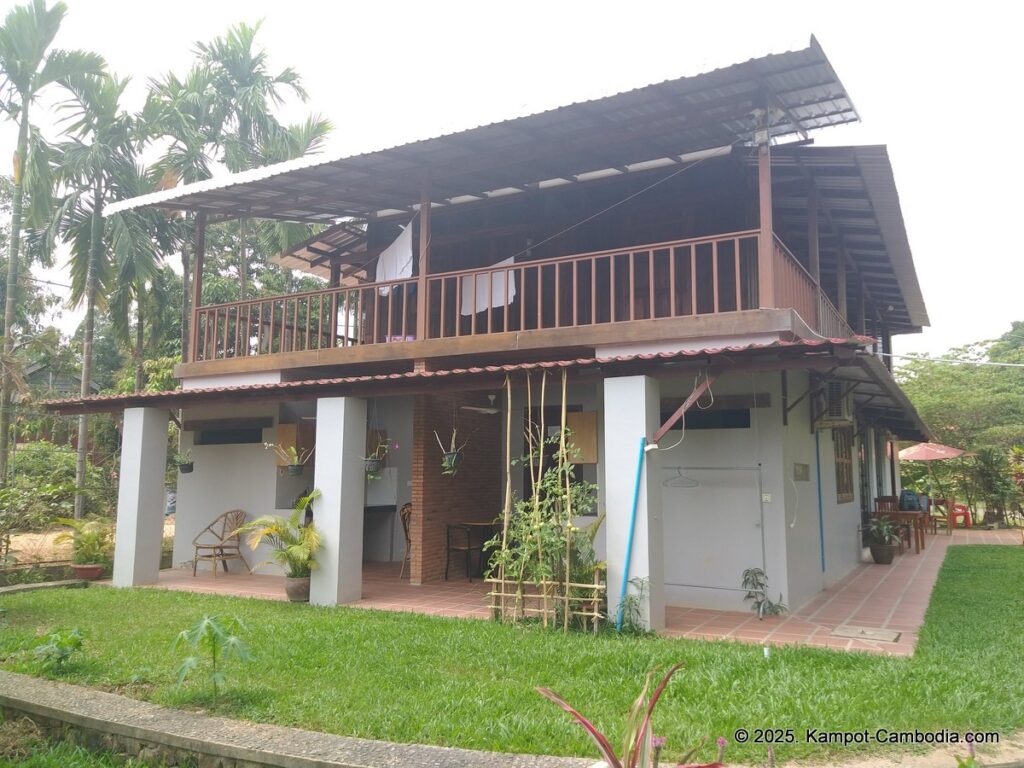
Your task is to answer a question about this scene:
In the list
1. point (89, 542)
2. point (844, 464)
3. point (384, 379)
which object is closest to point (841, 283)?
point (844, 464)

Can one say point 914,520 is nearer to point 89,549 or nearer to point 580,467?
point 580,467

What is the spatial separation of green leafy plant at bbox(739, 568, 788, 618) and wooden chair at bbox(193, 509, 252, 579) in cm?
A: 737

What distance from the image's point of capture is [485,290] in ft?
34.4

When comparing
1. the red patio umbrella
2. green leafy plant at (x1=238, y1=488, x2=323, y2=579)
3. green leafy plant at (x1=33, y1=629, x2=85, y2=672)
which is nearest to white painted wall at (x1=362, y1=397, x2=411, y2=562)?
green leafy plant at (x1=238, y1=488, x2=323, y2=579)

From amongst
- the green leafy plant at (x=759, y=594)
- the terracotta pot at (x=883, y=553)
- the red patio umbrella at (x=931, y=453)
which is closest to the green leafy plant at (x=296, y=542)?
the green leafy plant at (x=759, y=594)

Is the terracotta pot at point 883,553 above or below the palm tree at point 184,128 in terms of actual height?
below

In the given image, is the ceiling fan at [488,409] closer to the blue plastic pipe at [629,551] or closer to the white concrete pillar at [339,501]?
the white concrete pillar at [339,501]

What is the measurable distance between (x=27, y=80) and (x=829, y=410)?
45.5ft

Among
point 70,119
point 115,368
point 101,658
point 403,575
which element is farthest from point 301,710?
point 115,368

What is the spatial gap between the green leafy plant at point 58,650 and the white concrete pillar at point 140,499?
4.45 meters

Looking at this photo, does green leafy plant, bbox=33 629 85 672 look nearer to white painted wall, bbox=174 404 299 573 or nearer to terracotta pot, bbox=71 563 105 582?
terracotta pot, bbox=71 563 105 582

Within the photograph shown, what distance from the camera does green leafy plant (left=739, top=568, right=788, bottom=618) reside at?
7.99 meters

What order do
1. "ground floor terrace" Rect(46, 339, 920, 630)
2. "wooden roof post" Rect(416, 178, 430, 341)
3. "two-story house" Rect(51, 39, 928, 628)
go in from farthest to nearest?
"wooden roof post" Rect(416, 178, 430, 341)
"two-story house" Rect(51, 39, 928, 628)
"ground floor terrace" Rect(46, 339, 920, 630)

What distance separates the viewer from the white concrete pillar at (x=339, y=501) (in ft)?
28.4
